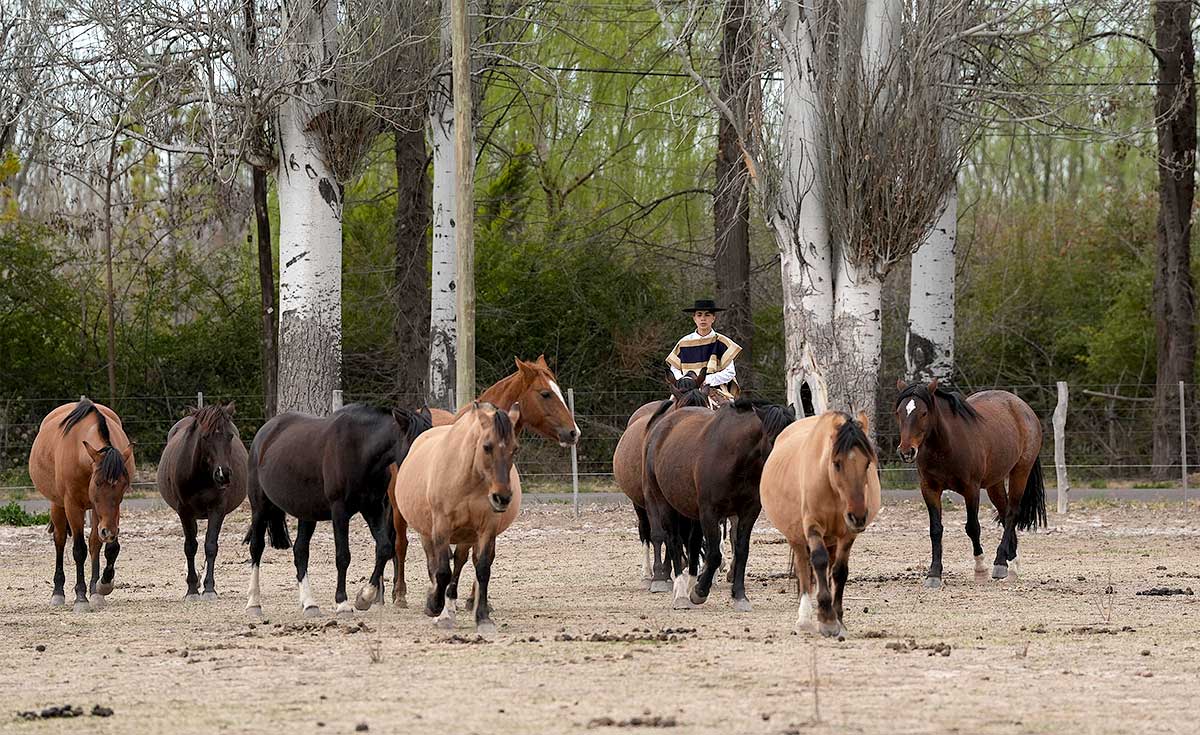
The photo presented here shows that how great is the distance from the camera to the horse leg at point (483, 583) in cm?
1000

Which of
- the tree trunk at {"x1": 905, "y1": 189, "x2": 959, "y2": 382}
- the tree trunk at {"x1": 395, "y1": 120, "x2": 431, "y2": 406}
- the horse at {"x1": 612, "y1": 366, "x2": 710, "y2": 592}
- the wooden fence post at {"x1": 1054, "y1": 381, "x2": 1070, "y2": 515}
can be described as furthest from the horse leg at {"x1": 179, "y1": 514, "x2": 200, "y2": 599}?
the tree trunk at {"x1": 395, "y1": 120, "x2": 431, "y2": 406}

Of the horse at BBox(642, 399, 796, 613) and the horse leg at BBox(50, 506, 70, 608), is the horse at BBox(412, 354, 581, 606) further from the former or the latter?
the horse leg at BBox(50, 506, 70, 608)

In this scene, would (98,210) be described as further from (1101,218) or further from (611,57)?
(1101,218)

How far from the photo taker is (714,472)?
11.4 metres

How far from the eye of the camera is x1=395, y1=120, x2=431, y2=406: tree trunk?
2773 cm

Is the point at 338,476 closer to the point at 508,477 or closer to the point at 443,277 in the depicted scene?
the point at 508,477

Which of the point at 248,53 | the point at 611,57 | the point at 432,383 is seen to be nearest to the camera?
the point at 248,53

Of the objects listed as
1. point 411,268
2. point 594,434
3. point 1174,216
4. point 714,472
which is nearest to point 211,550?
point 714,472

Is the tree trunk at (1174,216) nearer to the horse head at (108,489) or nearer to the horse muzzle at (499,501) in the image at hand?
the horse head at (108,489)

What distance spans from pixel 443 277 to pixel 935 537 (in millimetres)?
11621

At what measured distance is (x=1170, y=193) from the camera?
89.4ft

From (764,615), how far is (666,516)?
1600 millimetres

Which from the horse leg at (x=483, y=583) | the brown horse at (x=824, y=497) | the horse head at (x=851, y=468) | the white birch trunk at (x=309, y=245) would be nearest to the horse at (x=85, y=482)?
the horse leg at (x=483, y=583)

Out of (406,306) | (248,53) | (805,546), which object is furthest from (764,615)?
(406,306)
